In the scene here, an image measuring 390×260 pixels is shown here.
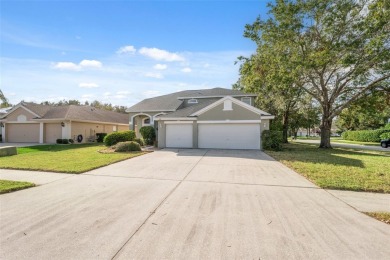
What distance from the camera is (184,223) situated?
3898 millimetres

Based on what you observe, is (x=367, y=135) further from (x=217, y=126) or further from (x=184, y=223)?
(x=184, y=223)

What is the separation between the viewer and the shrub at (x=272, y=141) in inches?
624

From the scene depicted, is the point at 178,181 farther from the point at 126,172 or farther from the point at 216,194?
the point at 126,172

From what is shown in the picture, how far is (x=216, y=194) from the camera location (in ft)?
18.4

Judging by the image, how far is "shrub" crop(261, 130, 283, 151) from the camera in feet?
52.0

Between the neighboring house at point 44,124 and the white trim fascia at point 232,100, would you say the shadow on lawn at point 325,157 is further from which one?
the neighboring house at point 44,124

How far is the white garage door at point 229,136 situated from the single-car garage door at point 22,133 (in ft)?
61.2

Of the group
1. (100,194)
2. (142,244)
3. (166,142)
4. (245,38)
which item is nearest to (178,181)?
(100,194)

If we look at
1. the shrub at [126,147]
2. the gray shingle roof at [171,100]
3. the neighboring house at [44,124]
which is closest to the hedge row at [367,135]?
the gray shingle roof at [171,100]

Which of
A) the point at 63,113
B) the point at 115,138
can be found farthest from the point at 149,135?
the point at 63,113

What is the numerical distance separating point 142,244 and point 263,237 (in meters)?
1.90

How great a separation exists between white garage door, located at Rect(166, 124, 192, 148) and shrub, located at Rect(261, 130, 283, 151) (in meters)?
5.83

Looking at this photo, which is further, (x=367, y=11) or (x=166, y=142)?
(x=166, y=142)

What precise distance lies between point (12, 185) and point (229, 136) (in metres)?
13.3
